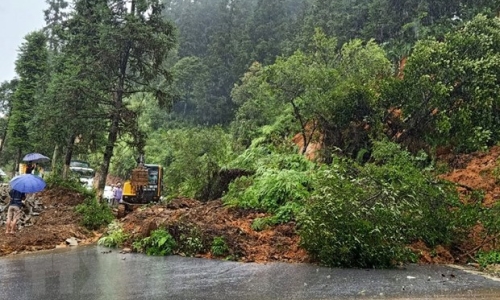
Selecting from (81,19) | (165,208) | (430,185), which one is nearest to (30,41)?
(81,19)

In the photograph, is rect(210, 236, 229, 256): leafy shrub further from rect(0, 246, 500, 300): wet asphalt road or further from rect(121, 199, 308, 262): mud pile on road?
rect(0, 246, 500, 300): wet asphalt road

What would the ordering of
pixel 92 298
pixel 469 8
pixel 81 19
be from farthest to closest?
1. pixel 469 8
2. pixel 81 19
3. pixel 92 298

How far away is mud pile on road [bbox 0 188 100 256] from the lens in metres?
11.9

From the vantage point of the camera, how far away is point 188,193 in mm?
20766

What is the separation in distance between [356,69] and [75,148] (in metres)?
12.9

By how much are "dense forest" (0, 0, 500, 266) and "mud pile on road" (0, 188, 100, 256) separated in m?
1.85

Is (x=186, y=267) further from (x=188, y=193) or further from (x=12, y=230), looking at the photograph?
(x=188, y=193)

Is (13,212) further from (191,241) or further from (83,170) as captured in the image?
(83,170)

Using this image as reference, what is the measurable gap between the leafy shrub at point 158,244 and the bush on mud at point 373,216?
3367 mm

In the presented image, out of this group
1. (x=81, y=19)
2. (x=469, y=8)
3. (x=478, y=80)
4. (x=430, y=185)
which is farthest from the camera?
(x=469, y=8)

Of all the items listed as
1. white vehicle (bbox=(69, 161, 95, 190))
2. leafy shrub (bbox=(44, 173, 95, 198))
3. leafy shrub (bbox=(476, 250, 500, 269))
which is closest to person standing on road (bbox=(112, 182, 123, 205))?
leafy shrub (bbox=(44, 173, 95, 198))

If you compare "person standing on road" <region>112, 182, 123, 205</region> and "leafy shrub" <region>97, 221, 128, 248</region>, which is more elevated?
"leafy shrub" <region>97, 221, 128, 248</region>

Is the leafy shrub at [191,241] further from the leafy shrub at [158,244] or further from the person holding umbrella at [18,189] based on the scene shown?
the person holding umbrella at [18,189]

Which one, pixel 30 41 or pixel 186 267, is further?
pixel 30 41
